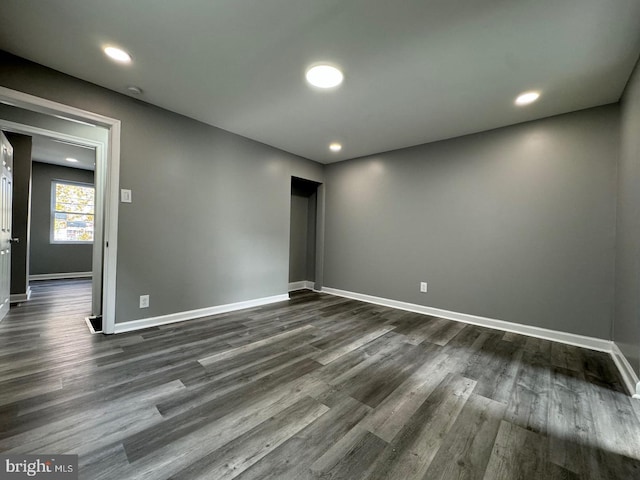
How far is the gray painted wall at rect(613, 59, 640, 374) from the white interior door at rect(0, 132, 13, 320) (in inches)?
234

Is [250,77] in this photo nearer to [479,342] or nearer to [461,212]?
[461,212]

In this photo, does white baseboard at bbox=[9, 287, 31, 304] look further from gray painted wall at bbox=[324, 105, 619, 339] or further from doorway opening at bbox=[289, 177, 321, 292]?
gray painted wall at bbox=[324, 105, 619, 339]

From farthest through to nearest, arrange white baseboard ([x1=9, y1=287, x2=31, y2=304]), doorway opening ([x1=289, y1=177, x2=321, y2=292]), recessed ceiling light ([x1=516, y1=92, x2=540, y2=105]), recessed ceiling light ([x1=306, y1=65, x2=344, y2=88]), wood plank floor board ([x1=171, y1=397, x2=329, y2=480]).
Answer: doorway opening ([x1=289, y1=177, x2=321, y2=292]), white baseboard ([x1=9, y1=287, x2=31, y2=304]), recessed ceiling light ([x1=516, y1=92, x2=540, y2=105]), recessed ceiling light ([x1=306, y1=65, x2=344, y2=88]), wood plank floor board ([x1=171, y1=397, x2=329, y2=480])

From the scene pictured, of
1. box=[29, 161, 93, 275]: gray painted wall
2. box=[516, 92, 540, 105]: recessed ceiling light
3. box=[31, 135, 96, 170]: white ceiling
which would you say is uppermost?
box=[31, 135, 96, 170]: white ceiling

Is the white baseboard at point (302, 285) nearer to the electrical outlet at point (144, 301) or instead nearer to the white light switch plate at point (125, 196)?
the electrical outlet at point (144, 301)

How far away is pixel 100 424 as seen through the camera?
1387 millimetres

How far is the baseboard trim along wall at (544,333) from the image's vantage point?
195 cm

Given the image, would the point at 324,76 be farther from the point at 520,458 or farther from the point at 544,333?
the point at 544,333

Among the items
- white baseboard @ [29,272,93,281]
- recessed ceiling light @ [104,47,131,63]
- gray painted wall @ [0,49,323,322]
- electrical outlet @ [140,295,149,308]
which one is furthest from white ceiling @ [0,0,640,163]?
white baseboard @ [29,272,93,281]

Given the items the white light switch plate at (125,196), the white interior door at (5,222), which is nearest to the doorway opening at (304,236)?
the white light switch plate at (125,196)

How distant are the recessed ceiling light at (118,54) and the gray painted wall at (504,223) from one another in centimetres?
332

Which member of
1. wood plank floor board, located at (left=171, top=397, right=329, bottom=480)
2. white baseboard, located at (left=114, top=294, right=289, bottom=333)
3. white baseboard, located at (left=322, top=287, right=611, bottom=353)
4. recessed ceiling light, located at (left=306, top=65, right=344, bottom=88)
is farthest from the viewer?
white baseboard, located at (left=114, top=294, right=289, bottom=333)

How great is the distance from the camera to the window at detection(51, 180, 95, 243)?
5.70m

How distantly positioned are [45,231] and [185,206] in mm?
4963
